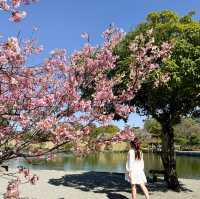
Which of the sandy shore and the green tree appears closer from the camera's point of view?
the green tree

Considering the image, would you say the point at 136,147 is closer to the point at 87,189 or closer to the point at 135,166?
the point at 135,166

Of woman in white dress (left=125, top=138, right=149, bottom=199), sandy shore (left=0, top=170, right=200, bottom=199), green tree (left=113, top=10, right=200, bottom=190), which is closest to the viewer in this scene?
woman in white dress (left=125, top=138, right=149, bottom=199)

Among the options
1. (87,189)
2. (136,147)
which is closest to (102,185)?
(87,189)

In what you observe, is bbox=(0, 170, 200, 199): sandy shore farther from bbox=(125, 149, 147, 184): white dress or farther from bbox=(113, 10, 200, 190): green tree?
bbox=(125, 149, 147, 184): white dress

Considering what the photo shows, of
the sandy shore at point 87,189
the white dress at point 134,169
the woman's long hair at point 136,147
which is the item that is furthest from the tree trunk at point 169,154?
the woman's long hair at point 136,147

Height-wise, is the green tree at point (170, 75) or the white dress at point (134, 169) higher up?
the green tree at point (170, 75)

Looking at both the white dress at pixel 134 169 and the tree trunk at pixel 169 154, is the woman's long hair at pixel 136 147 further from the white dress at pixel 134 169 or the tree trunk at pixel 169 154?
the tree trunk at pixel 169 154

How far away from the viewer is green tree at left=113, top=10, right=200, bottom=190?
49.1ft

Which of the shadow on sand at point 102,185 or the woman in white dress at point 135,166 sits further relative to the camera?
the shadow on sand at point 102,185

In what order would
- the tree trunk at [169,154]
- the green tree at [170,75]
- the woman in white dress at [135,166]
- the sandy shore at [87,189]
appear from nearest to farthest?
the woman in white dress at [135,166] → the green tree at [170,75] → the sandy shore at [87,189] → the tree trunk at [169,154]

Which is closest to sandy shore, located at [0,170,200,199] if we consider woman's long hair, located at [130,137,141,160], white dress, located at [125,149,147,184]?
white dress, located at [125,149,147,184]

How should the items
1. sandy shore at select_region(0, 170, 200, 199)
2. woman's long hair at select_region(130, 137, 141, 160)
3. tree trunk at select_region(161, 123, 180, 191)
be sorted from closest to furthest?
1. woman's long hair at select_region(130, 137, 141, 160)
2. sandy shore at select_region(0, 170, 200, 199)
3. tree trunk at select_region(161, 123, 180, 191)

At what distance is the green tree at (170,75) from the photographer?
49.1 feet

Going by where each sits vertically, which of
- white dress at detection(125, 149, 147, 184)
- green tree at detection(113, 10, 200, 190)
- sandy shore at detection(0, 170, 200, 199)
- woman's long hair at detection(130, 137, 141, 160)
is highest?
green tree at detection(113, 10, 200, 190)
